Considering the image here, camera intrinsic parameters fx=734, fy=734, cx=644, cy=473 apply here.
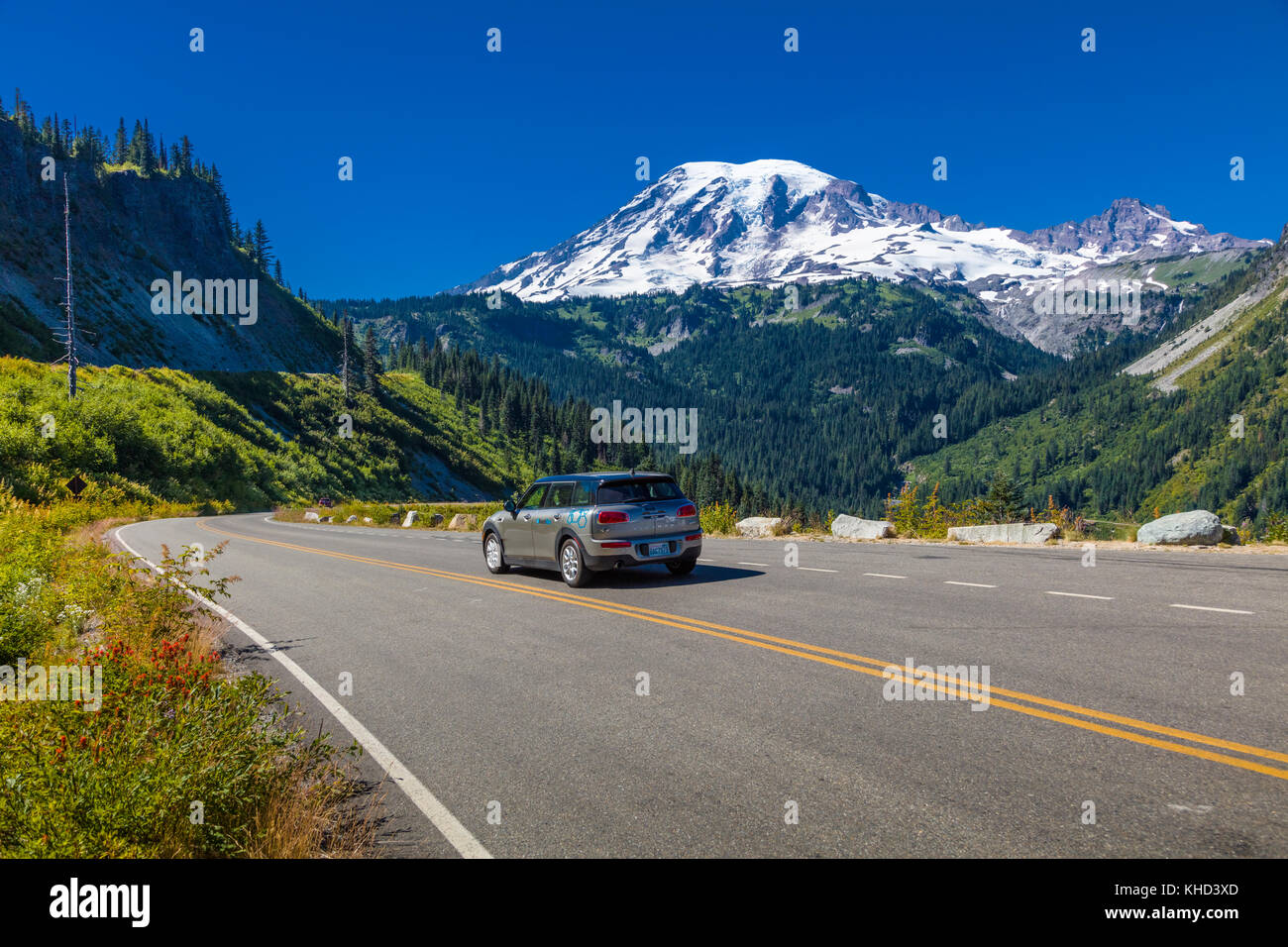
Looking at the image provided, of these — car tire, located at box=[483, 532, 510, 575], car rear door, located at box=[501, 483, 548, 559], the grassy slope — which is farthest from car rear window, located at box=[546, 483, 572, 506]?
the grassy slope

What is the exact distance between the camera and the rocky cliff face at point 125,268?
3302 inches

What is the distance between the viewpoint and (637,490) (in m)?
12.1

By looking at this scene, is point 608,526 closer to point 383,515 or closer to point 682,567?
point 682,567

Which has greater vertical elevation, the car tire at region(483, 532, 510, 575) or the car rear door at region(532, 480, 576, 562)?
the car rear door at region(532, 480, 576, 562)

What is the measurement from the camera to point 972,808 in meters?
3.71

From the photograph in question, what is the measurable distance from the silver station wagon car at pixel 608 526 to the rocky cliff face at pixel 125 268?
262 ft

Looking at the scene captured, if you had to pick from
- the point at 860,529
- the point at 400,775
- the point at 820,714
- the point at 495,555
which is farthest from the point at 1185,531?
the point at 400,775

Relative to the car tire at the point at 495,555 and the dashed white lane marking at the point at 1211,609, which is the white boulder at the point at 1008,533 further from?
the car tire at the point at 495,555

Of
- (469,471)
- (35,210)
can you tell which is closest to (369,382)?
(469,471)

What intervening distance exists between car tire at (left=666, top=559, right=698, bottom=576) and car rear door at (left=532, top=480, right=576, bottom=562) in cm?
202

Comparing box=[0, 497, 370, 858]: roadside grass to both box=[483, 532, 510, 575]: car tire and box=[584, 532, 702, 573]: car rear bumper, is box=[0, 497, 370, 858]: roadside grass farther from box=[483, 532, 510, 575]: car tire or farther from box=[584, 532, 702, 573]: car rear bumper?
box=[483, 532, 510, 575]: car tire

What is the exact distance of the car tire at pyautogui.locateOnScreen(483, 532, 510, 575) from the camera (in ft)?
46.2
